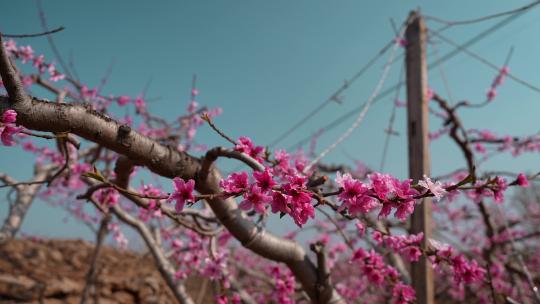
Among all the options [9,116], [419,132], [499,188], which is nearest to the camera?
[9,116]

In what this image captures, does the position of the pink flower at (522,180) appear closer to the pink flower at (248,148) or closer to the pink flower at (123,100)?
the pink flower at (248,148)

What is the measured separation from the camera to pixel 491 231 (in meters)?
5.19

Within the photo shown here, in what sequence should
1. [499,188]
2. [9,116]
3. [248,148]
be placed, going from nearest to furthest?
[9,116] < [499,188] < [248,148]

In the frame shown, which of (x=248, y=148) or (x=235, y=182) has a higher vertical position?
(x=248, y=148)

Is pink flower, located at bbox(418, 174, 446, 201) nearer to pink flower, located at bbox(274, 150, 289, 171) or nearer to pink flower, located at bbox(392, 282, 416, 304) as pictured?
pink flower, located at bbox(274, 150, 289, 171)

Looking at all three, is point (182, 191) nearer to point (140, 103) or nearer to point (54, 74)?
point (54, 74)

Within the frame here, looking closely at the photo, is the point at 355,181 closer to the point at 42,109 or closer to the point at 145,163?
the point at 145,163

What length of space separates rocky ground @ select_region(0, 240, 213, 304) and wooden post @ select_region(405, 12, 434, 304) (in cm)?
319

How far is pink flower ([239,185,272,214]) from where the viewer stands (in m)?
1.07

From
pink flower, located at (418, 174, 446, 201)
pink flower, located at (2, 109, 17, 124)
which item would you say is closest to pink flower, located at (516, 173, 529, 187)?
pink flower, located at (418, 174, 446, 201)

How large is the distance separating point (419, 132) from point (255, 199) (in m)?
2.90

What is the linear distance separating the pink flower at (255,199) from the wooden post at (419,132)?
227 centimetres

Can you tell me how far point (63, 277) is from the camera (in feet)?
18.4

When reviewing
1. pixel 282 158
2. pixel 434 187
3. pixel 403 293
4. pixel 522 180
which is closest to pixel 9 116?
pixel 282 158
